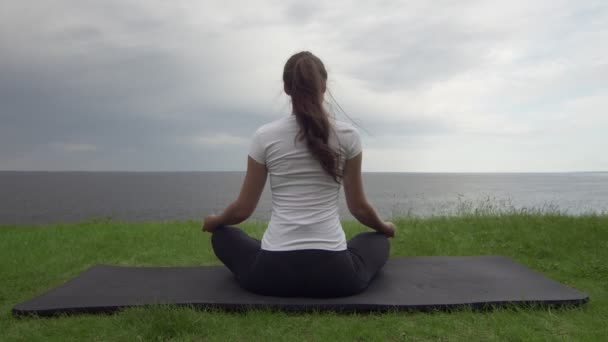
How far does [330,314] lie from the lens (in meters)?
2.83

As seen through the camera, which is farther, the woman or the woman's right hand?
the woman's right hand

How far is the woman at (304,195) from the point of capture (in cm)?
263

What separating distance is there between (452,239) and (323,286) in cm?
282

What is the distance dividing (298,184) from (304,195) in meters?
0.08

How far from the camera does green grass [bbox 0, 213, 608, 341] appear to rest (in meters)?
2.54

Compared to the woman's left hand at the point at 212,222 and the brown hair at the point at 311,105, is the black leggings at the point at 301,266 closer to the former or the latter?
the woman's left hand at the point at 212,222

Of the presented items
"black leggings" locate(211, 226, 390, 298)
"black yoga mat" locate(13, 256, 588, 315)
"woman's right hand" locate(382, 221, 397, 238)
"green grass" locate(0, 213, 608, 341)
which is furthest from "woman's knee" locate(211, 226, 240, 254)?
"woman's right hand" locate(382, 221, 397, 238)

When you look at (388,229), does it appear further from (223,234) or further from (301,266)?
(223,234)

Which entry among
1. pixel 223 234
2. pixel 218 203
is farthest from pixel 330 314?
pixel 218 203

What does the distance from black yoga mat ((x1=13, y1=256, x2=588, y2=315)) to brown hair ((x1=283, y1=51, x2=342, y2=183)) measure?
0.96 meters

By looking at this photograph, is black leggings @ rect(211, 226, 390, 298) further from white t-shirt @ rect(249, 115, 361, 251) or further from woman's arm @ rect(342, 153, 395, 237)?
woman's arm @ rect(342, 153, 395, 237)

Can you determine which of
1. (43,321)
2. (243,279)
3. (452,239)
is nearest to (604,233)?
(452,239)

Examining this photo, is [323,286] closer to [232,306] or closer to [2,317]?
[232,306]

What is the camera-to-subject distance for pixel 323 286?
9.53ft
